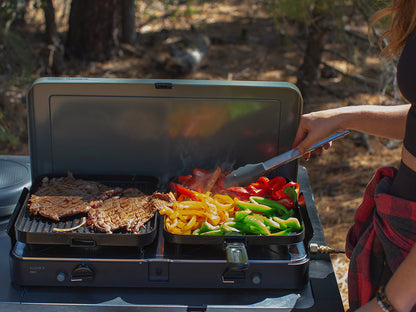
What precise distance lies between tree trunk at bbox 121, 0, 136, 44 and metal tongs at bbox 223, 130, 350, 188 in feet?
16.3

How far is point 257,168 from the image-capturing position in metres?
1.91

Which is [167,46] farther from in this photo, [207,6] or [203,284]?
[203,284]

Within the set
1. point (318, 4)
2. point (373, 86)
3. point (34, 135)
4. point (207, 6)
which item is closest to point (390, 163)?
point (373, 86)

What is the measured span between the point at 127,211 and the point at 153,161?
37 centimetres

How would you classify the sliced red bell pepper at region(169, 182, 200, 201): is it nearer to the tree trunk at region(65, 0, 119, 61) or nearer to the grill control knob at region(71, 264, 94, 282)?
the grill control knob at region(71, 264, 94, 282)

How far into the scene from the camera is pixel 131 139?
2.06 m

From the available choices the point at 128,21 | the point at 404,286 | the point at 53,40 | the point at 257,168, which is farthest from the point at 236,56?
the point at 404,286

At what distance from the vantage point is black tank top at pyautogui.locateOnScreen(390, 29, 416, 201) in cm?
131

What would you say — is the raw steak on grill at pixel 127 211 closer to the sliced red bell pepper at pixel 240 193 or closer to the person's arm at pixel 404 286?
the sliced red bell pepper at pixel 240 193

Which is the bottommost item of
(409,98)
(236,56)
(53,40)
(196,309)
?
(236,56)

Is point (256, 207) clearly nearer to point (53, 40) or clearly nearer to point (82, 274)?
point (82, 274)

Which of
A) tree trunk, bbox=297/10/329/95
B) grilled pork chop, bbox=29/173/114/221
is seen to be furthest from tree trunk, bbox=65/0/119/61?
grilled pork chop, bbox=29/173/114/221

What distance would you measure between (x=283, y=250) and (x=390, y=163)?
10.7ft

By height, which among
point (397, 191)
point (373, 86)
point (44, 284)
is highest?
point (397, 191)
